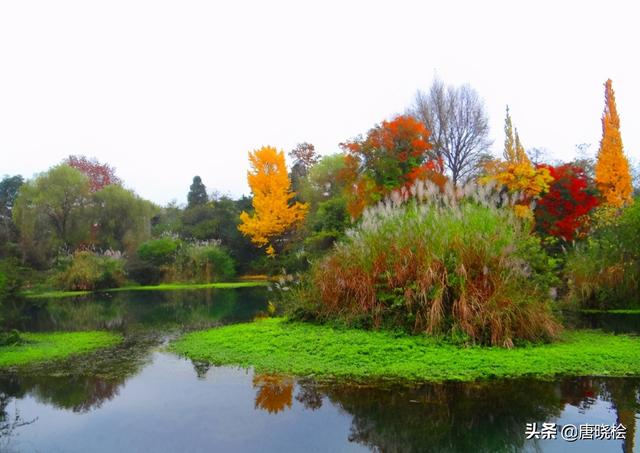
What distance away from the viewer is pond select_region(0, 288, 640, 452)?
3803 mm

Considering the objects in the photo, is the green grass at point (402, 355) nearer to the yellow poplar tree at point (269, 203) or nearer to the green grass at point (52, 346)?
the green grass at point (52, 346)

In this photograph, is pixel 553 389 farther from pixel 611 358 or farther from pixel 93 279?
pixel 93 279

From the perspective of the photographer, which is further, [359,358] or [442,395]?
[359,358]

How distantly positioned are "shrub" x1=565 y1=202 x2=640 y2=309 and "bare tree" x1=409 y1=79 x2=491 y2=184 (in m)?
18.9

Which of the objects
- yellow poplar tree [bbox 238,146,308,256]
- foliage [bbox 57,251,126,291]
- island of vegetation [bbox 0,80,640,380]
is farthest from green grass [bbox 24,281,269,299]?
yellow poplar tree [bbox 238,146,308,256]

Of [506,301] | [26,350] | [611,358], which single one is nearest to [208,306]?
[26,350]

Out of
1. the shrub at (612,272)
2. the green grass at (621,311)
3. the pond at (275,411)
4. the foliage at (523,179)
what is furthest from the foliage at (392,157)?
the pond at (275,411)

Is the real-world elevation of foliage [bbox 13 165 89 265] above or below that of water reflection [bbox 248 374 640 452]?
above

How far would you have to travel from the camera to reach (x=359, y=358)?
5.93 m

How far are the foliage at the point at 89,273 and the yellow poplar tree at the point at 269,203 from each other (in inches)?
270

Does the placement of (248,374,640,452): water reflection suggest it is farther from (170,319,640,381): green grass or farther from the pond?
(170,319,640,381): green grass

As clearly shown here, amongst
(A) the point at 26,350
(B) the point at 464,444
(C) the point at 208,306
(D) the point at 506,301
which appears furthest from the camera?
(C) the point at 208,306

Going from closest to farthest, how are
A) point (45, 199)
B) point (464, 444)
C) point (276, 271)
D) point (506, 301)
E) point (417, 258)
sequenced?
point (464, 444) < point (506, 301) < point (417, 258) < point (276, 271) < point (45, 199)

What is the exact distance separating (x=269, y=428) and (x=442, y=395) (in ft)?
5.28
